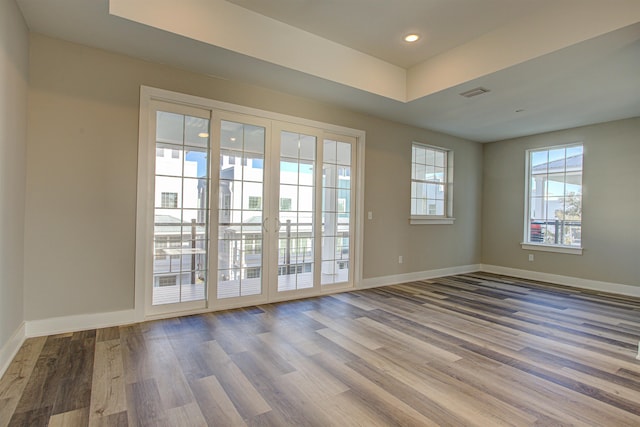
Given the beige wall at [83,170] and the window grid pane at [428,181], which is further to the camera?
the window grid pane at [428,181]

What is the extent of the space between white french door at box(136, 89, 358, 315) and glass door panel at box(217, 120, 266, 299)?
1 centimetres

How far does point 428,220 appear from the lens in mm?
5867

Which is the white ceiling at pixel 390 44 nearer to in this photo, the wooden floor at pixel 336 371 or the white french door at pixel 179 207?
the white french door at pixel 179 207

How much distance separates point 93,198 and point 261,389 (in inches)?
94.4

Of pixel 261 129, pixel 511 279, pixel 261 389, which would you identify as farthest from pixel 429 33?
pixel 511 279

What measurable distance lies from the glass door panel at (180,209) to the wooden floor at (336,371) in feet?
1.27

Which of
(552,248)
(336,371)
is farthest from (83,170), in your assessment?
(552,248)

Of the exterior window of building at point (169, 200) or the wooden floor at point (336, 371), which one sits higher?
the exterior window of building at point (169, 200)

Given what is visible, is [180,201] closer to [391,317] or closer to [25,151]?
[25,151]

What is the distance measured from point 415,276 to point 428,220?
3.34 ft

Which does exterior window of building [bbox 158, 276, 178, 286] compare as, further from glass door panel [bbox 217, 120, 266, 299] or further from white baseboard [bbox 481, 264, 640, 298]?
white baseboard [bbox 481, 264, 640, 298]

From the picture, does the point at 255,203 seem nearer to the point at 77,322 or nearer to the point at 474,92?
the point at 77,322

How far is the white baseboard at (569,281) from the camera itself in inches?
196

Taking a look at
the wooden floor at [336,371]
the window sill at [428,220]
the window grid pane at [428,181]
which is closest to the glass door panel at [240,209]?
the wooden floor at [336,371]
